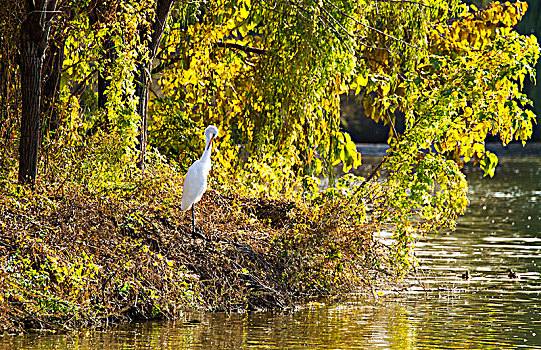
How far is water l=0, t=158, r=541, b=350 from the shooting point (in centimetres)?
1040

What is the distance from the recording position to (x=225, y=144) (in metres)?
16.5

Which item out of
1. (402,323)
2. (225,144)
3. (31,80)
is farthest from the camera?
(225,144)

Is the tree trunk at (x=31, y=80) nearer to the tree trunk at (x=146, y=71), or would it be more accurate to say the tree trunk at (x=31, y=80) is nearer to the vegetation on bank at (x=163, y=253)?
the vegetation on bank at (x=163, y=253)

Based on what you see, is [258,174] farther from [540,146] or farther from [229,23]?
[540,146]

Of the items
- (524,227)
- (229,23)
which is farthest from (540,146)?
(229,23)

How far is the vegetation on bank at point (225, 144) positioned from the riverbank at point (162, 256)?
25 millimetres

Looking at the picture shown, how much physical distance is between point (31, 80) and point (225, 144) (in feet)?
15.3

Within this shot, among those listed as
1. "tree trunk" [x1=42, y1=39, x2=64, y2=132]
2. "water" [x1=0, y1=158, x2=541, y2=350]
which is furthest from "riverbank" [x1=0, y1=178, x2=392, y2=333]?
"tree trunk" [x1=42, y1=39, x2=64, y2=132]

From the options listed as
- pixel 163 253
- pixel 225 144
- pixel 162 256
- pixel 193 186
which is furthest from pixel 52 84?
pixel 225 144

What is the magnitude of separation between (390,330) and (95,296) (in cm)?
327

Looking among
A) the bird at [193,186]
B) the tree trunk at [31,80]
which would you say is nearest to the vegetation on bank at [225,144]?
the tree trunk at [31,80]

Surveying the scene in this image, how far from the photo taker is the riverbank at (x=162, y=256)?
10.6 metres

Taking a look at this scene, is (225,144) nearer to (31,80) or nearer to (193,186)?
(193,186)

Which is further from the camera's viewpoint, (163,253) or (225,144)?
(225,144)
